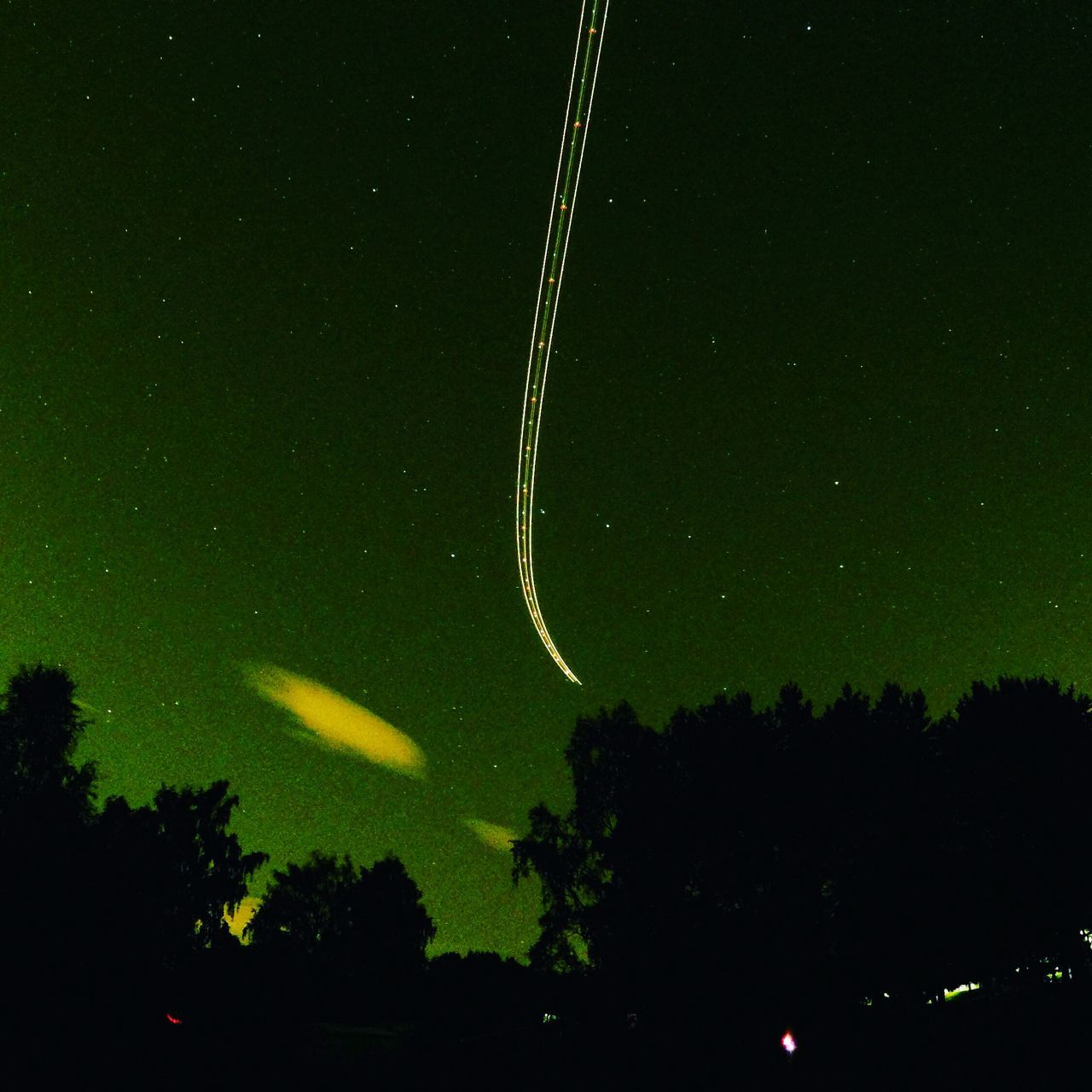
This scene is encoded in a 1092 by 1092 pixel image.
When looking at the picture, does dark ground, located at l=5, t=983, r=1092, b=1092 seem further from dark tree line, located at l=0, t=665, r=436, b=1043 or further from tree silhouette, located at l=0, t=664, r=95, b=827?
tree silhouette, located at l=0, t=664, r=95, b=827

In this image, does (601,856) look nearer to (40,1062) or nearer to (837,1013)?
(837,1013)

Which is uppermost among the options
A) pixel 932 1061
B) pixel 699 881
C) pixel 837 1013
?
pixel 699 881

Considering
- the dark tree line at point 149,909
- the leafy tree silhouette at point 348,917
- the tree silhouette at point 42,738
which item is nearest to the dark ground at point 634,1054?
the dark tree line at point 149,909

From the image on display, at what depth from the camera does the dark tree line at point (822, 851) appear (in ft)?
92.3

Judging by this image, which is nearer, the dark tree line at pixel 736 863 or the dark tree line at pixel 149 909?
the dark tree line at pixel 149 909

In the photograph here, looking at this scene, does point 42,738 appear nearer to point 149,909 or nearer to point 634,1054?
point 149,909

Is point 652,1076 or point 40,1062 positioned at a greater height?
point 652,1076

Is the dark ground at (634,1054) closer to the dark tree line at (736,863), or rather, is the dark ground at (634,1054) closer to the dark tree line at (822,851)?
the dark tree line at (736,863)

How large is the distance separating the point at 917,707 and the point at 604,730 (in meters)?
13.0

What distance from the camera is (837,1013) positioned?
92.0 feet

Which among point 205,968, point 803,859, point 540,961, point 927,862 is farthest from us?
point 205,968

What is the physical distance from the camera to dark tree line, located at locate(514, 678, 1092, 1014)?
2814 centimetres

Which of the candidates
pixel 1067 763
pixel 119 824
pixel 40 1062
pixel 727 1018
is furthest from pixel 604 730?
pixel 40 1062

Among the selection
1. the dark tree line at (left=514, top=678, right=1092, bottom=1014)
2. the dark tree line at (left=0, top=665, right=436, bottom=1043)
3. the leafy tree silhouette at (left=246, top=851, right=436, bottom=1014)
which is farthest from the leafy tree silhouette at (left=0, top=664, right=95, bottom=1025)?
the leafy tree silhouette at (left=246, top=851, right=436, bottom=1014)
